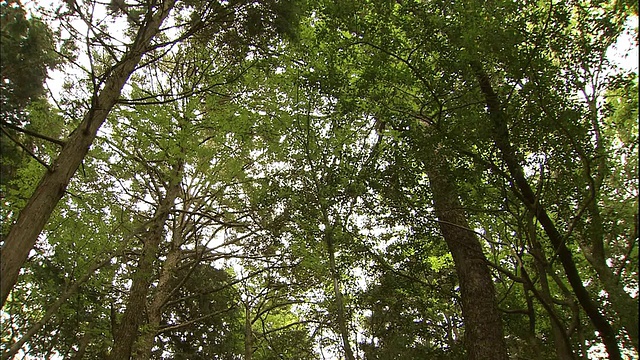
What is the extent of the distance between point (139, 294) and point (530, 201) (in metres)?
6.35

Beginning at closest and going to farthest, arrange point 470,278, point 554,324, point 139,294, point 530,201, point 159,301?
point 554,324
point 530,201
point 470,278
point 139,294
point 159,301

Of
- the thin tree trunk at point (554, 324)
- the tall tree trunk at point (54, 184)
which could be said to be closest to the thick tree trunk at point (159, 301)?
the tall tree trunk at point (54, 184)

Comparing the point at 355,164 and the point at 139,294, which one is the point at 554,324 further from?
the point at 139,294

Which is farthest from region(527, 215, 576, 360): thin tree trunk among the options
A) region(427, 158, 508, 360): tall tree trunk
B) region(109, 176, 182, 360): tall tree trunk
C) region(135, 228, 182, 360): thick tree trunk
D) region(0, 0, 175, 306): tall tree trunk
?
region(135, 228, 182, 360): thick tree trunk

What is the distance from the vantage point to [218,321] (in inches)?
447

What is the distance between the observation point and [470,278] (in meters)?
5.48

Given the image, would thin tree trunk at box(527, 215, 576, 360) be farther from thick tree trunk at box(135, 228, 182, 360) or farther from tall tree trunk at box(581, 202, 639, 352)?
thick tree trunk at box(135, 228, 182, 360)

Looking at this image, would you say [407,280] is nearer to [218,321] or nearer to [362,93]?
[362,93]

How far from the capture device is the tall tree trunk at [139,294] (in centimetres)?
603

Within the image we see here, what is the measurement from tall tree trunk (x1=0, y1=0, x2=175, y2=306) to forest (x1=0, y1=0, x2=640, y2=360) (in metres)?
0.02

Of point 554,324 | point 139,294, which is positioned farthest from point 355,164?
point 139,294

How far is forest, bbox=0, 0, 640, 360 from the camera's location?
4168mm

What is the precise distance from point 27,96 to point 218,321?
7.74m

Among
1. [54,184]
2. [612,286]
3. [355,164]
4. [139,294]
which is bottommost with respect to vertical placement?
[612,286]
